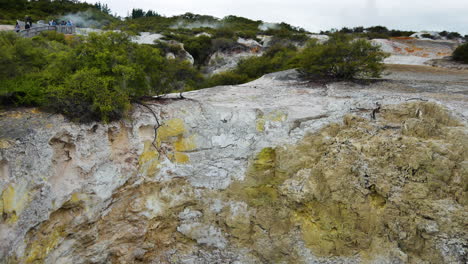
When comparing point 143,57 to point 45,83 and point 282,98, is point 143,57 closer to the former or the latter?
point 45,83

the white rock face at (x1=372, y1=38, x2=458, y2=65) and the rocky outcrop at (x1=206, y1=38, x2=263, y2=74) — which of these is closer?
the white rock face at (x1=372, y1=38, x2=458, y2=65)

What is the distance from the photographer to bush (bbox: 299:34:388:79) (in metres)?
9.87

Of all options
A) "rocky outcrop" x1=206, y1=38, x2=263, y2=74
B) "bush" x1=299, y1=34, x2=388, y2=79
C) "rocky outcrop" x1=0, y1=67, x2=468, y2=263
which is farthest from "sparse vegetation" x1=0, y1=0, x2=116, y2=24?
"rocky outcrop" x1=0, y1=67, x2=468, y2=263

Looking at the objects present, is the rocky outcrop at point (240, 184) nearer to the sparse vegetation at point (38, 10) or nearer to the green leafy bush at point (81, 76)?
the green leafy bush at point (81, 76)

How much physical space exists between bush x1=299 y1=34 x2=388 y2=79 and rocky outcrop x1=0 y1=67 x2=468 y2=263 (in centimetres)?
321

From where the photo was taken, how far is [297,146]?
628 centimetres

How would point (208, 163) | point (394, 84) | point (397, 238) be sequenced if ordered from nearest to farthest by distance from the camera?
point (397, 238) → point (208, 163) → point (394, 84)

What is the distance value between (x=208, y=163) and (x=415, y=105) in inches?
196

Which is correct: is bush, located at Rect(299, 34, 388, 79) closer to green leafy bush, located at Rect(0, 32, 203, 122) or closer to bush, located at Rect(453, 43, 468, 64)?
green leafy bush, located at Rect(0, 32, 203, 122)

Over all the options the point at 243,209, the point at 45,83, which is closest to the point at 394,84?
the point at 243,209

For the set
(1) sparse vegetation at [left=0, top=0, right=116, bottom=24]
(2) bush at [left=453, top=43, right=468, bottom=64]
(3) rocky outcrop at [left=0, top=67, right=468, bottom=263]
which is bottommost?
(3) rocky outcrop at [left=0, top=67, right=468, bottom=263]

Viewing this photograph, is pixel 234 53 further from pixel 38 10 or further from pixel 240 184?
pixel 38 10

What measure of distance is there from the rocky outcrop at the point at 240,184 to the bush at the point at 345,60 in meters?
3.21

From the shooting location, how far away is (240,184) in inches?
239
